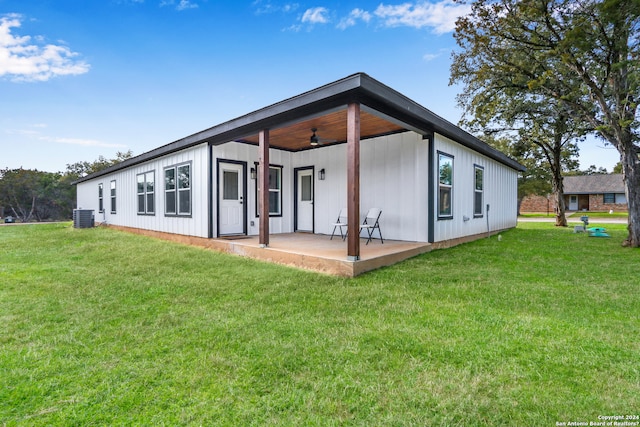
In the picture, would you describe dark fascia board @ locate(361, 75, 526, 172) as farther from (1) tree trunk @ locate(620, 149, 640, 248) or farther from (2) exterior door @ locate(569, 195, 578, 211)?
(2) exterior door @ locate(569, 195, 578, 211)

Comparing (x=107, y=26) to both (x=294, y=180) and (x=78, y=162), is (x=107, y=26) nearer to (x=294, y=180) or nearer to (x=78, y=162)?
(x=294, y=180)

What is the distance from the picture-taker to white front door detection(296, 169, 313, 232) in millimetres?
8211

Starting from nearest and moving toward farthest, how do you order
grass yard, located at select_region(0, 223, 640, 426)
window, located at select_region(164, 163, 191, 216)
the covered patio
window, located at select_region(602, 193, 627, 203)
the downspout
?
1. grass yard, located at select_region(0, 223, 640, 426)
2. the covered patio
3. the downspout
4. window, located at select_region(164, 163, 191, 216)
5. window, located at select_region(602, 193, 627, 203)

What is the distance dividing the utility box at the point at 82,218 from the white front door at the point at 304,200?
9.50 metres

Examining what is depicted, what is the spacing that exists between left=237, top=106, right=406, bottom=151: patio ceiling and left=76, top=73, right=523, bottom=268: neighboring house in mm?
23

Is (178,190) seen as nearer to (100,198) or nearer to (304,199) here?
(304,199)

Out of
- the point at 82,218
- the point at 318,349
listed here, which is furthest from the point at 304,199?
the point at 82,218

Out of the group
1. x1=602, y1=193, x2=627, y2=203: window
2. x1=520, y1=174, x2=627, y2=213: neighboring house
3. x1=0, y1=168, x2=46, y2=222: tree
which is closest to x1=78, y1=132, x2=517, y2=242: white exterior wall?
x1=0, y1=168, x2=46, y2=222: tree

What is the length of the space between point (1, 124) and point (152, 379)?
817 inches

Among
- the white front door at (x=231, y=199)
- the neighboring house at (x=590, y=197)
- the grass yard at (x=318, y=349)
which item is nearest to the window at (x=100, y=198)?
the white front door at (x=231, y=199)

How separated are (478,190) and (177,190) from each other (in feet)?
25.5

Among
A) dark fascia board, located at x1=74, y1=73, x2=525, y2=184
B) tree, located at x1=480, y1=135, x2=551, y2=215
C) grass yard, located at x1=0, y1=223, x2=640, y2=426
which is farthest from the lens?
tree, located at x1=480, y1=135, x2=551, y2=215

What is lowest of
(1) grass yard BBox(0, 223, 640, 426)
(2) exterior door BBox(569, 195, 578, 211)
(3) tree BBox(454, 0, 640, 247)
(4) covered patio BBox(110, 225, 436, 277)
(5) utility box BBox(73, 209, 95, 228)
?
(1) grass yard BBox(0, 223, 640, 426)

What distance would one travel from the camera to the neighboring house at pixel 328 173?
16.0 feet
